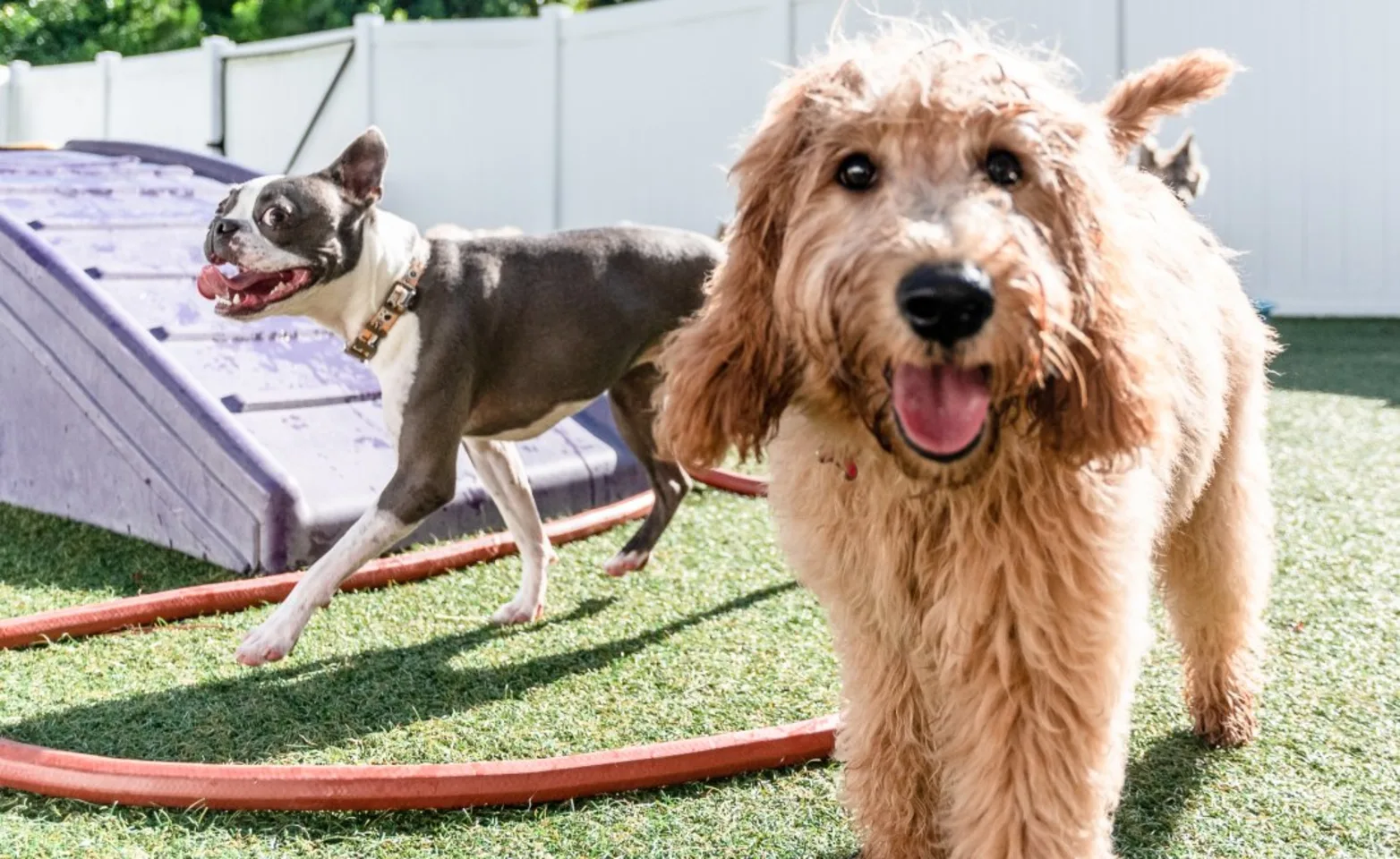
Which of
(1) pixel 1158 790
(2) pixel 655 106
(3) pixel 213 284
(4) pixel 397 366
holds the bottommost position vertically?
(1) pixel 1158 790

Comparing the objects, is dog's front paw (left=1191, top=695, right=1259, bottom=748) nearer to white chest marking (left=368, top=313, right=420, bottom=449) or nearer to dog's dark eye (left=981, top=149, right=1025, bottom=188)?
dog's dark eye (left=981, top=149, right=1025, bottom=188)

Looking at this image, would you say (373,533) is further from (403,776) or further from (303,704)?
(403,776)

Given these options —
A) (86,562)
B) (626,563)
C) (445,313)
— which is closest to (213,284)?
(445,313)

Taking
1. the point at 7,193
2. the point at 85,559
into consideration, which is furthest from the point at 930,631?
the point at 7,193

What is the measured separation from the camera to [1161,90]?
2916mm

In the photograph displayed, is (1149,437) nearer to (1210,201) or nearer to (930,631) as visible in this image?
(930,631)

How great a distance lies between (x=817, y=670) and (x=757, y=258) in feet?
6.48

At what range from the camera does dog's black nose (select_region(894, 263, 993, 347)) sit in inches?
71.5

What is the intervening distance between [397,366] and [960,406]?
263 centimetres

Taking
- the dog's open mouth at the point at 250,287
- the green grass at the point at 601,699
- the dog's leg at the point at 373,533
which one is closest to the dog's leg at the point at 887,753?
the green grass at the point at 601,699

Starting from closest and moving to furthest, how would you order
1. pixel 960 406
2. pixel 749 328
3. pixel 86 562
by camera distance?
pixel 960 406 < pixel 749 328 < pixel 86 562

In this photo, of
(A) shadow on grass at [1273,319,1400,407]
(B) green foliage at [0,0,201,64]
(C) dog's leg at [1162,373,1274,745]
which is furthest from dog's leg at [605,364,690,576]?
(B) green foliage at [0,0,201,64]

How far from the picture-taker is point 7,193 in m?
6.58

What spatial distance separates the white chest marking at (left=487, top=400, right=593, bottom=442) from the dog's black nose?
2866mm
